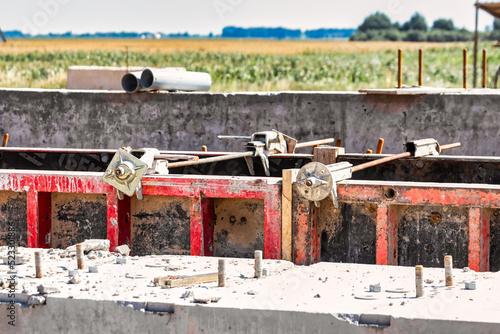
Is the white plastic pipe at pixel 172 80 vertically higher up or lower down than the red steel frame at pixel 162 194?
higher up

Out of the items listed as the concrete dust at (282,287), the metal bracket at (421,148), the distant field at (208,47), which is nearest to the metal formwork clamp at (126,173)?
the concrete dust at (282,287)

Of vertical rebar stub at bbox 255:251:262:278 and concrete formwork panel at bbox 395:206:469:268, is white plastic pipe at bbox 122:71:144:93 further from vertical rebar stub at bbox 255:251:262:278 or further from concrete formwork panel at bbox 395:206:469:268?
vertical rebar stub at bbox 255:251:262:278

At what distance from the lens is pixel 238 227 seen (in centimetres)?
843

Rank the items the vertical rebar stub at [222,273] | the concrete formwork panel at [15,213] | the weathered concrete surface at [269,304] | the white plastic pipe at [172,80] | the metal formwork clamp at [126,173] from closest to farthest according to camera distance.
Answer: the weathered concrete surface at [269,304], the vertical rebar stub at [222,273], the metal formwork clamp at [126,173], the concrete formwork panel at [15,213], the white plastic pipe at [172,80]

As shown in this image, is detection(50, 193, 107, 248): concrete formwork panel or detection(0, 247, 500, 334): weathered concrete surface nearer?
detection(0, 247, 500, 334): weathered concrete surface

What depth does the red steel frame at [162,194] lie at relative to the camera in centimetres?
807

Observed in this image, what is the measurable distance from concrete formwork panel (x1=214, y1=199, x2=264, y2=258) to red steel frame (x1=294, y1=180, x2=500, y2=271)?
0.49 meters

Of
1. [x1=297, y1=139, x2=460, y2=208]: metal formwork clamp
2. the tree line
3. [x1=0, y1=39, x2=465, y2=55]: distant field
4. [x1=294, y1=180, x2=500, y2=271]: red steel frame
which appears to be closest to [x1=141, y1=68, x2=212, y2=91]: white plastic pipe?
[x1=297, y1=139, x2=460, y2=208]: metal formwork clamp

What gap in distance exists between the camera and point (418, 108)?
517 inches

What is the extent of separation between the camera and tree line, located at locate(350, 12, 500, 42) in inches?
4700

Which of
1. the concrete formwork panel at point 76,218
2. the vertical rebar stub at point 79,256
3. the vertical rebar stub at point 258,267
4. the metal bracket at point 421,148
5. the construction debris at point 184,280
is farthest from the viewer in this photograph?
the metal bracket at point 421,148

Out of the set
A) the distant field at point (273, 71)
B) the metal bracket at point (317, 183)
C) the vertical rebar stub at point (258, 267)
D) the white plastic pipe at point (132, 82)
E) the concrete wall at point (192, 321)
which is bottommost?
the concrete wall at point (192, 321)

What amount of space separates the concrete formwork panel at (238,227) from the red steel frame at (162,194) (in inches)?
3.5

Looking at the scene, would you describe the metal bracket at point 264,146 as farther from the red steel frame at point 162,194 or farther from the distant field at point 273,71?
the distant field at point 273,71
